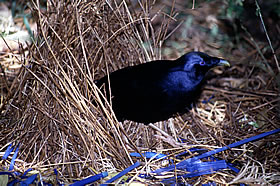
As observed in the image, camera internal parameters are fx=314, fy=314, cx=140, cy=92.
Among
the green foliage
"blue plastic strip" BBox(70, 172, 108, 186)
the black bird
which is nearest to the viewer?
"blue plastic strip" BBox(70, 172, 108, 186)

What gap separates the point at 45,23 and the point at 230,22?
262cm

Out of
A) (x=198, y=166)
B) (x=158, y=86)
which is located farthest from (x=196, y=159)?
(x=158, y=86)

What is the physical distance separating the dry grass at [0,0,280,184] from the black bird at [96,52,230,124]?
0.17 meters

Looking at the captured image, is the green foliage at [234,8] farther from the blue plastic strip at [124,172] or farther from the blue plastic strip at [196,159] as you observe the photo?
the blue plastic strip at [124,172]

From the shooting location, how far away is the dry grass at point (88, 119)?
2.13 meters

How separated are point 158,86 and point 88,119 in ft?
2.23

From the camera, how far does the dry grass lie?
213 cm

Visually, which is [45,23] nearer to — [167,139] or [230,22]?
[167,139]

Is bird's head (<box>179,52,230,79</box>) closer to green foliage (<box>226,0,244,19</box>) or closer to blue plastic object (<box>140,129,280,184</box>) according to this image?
blue plastic object (<box>140,129,280,184</box>)

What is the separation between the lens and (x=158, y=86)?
8.41 feet

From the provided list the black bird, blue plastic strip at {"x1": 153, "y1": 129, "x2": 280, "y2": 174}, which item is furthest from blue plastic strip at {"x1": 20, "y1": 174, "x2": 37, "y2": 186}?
the black bird

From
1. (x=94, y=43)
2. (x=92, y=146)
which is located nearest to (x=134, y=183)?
(x=92, y=146)

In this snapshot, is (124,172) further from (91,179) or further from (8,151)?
(8,151)

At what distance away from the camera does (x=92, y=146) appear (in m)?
2.11
